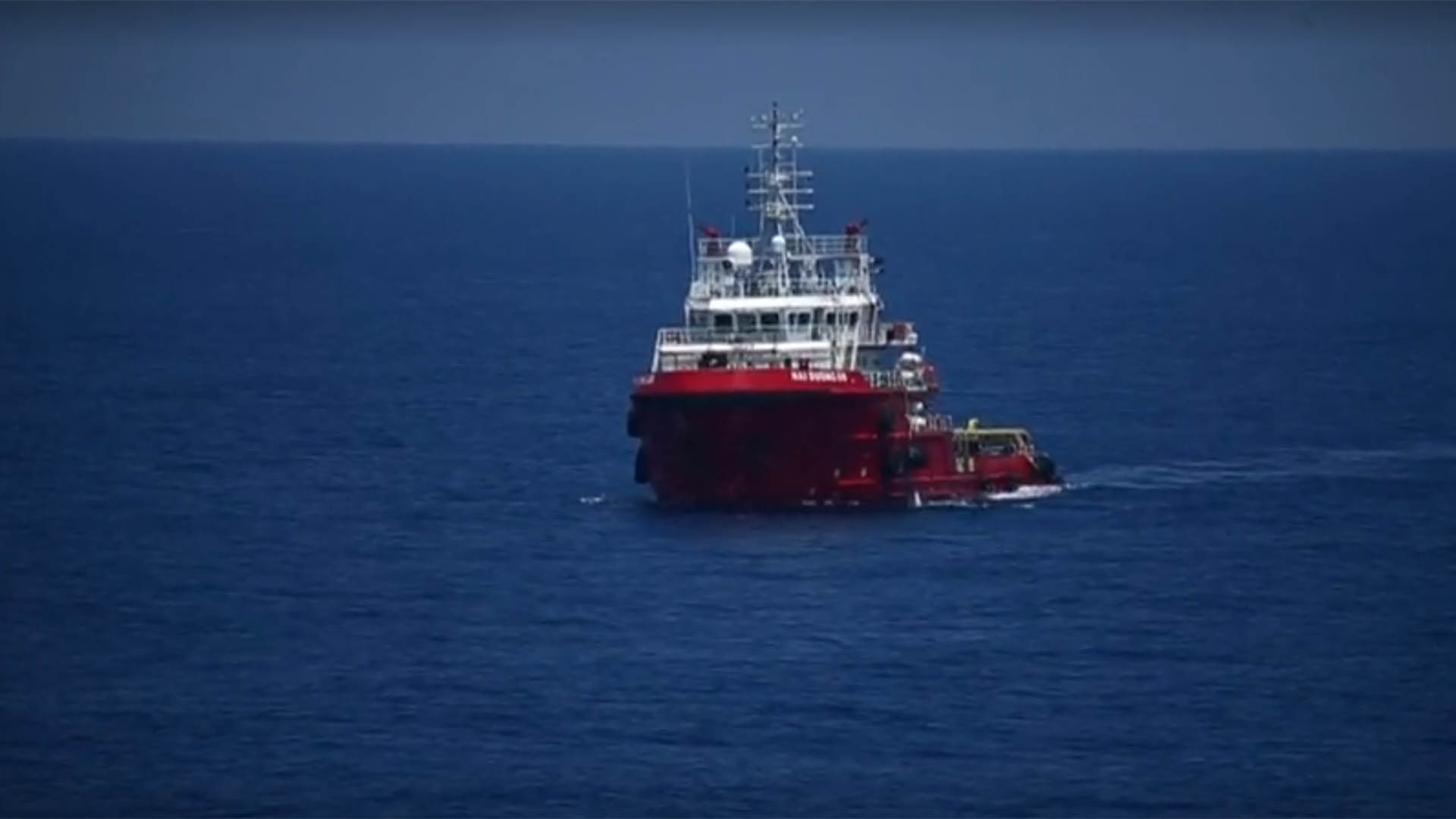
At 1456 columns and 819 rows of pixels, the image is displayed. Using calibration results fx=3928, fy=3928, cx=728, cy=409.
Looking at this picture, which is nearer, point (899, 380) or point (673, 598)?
point (673, 598)

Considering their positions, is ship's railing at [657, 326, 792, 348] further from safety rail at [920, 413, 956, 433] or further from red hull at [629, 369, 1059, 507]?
safety rail at [920, 413, 956, 433]

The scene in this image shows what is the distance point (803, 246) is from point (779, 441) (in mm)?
5946

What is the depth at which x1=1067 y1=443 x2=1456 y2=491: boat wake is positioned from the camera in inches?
2894

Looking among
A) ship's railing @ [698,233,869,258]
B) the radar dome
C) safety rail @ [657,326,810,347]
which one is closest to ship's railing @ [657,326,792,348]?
safety rail @ [657,326,810,347]

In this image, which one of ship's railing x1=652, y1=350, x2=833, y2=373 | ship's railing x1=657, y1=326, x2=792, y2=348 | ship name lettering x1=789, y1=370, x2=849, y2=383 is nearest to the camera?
ship name lettering x1=789, y1=370, x2=849, y2=383

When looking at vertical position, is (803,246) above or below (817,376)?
above

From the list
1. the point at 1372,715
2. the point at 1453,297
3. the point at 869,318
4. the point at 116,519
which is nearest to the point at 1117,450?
the point at 869,318

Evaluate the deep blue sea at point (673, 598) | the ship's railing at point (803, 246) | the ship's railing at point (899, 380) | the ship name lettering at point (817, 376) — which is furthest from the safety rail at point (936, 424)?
the ship's railing at point (803, 246)

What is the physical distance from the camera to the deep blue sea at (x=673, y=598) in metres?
48.8

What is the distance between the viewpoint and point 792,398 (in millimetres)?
66625

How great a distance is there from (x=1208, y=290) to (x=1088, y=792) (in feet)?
290

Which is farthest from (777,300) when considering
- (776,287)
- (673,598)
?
(673,598)

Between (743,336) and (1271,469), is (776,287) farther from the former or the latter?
(1271,469)

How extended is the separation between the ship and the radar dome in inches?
1.1
